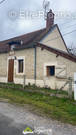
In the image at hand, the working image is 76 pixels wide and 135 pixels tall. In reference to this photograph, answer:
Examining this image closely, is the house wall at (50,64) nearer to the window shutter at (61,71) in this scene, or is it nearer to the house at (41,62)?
the house at (41,62)

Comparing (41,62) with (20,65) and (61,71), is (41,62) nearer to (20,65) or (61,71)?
(61,71)

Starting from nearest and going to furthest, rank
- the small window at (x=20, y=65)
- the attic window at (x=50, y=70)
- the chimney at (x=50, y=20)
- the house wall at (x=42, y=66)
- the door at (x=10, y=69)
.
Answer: the house wall at (x=42, y=66) → the attic window at (x=50, y=70) → the small window at (x=20, y=65) → the door at (x=10, y=69) → the chimney at (x=50, y=20)

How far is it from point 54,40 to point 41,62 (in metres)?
5.80

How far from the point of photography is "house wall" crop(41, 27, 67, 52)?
15.4 m

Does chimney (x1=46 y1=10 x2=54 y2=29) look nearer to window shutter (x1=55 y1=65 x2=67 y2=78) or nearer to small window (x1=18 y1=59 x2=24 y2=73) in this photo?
small window (x1=18 y1=59 x2=24 y2=73)

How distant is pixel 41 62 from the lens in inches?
481

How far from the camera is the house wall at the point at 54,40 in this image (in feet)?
50.5

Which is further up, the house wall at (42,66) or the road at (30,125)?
the house wall at (42,66)

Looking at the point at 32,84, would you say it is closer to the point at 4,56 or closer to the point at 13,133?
the point at 4,56

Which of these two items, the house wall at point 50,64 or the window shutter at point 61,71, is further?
the window shutter at point 61,71

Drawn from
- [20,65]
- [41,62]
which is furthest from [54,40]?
[20,65]

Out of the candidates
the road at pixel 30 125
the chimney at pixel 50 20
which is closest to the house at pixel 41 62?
the chimney at pixel 50 20

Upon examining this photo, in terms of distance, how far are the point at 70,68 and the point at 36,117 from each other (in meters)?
6.41

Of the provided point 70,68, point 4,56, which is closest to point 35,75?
point 70,68
